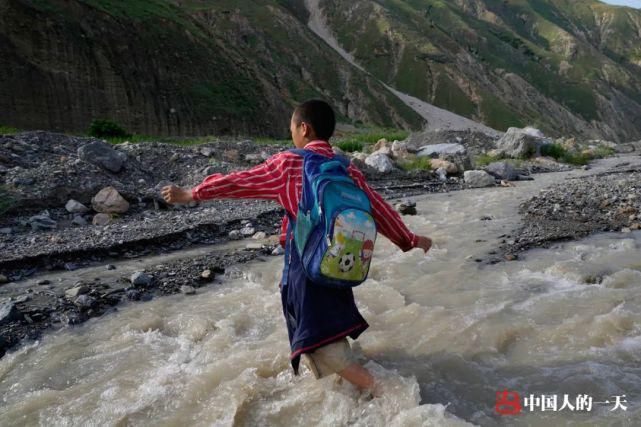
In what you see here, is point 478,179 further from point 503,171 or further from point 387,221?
point 387,221

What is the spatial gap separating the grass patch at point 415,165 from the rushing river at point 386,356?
964 centimetres

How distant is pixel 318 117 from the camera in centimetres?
300

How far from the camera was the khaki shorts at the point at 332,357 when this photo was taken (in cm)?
298

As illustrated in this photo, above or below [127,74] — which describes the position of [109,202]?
below

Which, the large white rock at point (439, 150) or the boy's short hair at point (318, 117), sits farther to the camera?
the large white rock at point (439, 150)

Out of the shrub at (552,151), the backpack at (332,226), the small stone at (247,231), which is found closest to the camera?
the backpack at (332,226)

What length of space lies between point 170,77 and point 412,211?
104 ft

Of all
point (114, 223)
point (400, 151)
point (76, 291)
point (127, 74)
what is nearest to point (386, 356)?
point (76, 291)

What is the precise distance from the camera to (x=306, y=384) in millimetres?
3420

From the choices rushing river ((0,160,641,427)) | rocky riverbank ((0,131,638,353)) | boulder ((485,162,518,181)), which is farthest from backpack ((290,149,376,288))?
boulder ((485,162,518,181))

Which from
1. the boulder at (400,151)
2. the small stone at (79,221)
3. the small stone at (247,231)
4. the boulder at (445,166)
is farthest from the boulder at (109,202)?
the boulder at (445,166)

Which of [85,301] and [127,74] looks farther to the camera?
[127,74]

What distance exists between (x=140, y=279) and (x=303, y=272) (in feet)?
10.8

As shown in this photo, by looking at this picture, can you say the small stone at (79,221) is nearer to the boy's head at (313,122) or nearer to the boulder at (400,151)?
the boy's head at (313,122)
